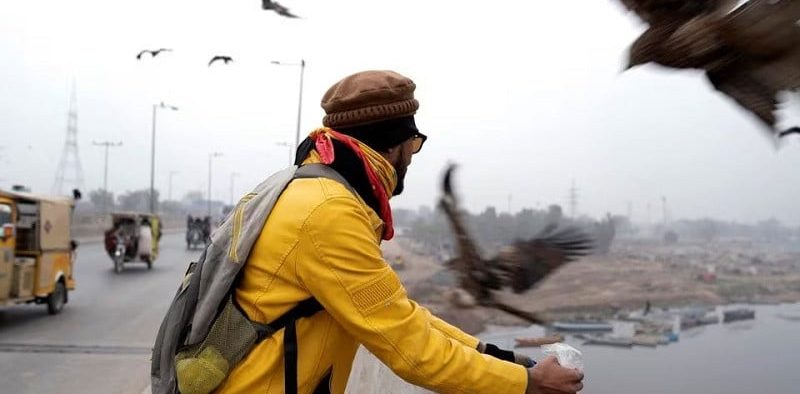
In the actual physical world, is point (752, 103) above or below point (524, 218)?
above

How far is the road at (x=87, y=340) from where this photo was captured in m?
7.19

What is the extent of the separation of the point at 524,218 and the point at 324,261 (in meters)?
1.09

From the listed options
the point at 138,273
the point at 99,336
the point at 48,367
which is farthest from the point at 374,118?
the point at 138,273

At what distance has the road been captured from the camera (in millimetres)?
7188

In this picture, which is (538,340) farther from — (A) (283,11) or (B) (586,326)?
(A) (283,11)

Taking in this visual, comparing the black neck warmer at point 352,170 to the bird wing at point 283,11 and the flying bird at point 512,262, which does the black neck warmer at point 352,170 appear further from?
the bird wing at point 283,11

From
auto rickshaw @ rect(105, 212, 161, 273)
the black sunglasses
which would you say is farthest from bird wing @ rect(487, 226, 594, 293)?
auto rickshaw @ rect(105, 212, 161, 273)

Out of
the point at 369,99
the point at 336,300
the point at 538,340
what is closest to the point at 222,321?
the point at 336,300

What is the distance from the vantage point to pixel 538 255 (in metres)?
2.39

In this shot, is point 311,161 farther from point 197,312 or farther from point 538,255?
point 538,255

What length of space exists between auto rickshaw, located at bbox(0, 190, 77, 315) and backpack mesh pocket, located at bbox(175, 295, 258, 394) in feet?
32.8

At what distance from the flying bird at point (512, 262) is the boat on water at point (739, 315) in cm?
54

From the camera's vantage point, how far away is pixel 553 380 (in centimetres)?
163

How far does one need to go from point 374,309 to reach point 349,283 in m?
0.08
